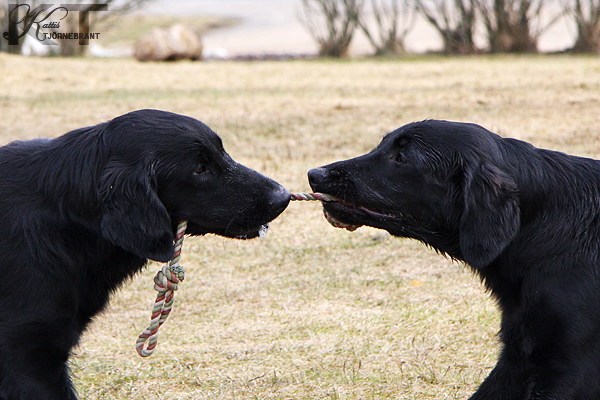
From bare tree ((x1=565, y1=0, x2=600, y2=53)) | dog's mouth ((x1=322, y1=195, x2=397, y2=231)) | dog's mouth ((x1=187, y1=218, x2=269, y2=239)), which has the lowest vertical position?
bare tree ((x1=565, y1=0, x2=600, y2=53))

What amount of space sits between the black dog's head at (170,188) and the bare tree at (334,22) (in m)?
12.4

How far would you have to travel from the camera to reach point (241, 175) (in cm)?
343

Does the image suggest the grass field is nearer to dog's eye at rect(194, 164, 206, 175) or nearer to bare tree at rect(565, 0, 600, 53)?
dog's eye at rect(194, 164, 206, 175)

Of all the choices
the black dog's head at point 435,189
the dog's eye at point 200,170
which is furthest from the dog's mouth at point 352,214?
the dog's eye at point 200,170

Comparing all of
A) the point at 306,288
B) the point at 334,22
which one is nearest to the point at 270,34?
the point at 334,22

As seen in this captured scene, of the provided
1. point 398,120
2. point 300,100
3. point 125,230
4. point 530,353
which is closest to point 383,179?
point 530,353

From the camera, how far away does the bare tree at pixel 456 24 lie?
49.4 ft

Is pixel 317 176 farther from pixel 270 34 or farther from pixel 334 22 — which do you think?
pixel 270 34

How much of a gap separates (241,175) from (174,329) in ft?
4.86

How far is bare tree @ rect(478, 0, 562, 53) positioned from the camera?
14.8 meters

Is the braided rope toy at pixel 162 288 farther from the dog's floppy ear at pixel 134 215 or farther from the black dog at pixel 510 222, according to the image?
the black dog at pixel 510 222

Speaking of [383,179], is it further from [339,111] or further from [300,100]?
[300,100]

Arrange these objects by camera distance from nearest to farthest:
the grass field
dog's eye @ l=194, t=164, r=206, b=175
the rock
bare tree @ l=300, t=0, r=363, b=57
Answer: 1. dog's eye @ l=194, t=164, r=206, b=175
2. the grass field
3. the rock
4. bare tree @ l=300, t=0, r=363, b=57

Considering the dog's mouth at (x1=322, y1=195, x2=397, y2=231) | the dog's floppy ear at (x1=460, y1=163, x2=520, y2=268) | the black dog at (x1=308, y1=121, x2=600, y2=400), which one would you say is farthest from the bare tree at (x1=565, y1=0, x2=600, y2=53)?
the dog's floppy ear at (x1=460, y1=163, x2=520, y2=268)
